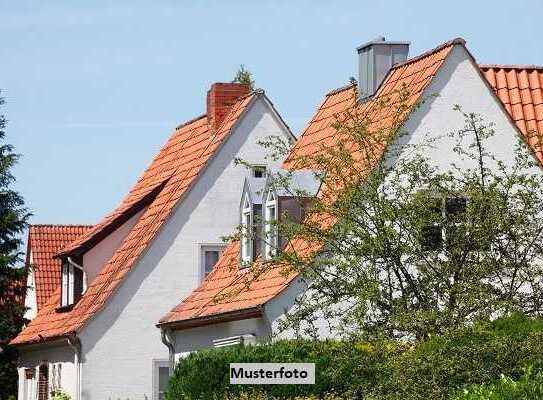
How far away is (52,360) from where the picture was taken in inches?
1778

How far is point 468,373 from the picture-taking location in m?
19.3

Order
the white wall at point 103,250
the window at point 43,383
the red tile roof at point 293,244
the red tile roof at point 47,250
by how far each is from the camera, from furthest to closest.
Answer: the red tile roof at point 47,250
the window at point 43,383
the white wall at point 103,250
the red tile roof at point 293,244

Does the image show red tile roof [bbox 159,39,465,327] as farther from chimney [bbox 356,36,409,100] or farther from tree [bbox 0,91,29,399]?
tree [bbox 0,91,29,399]

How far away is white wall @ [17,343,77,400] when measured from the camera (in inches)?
1639

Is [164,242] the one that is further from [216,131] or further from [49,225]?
[49,225]

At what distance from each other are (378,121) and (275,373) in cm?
1066

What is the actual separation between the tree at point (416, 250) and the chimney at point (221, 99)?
60.5 feet

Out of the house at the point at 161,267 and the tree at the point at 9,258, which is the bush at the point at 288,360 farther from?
the tree at the point at 9,258

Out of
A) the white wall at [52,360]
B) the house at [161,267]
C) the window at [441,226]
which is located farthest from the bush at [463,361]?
the white wall at [52,360]

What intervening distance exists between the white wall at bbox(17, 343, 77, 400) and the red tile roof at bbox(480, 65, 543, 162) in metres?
12.9

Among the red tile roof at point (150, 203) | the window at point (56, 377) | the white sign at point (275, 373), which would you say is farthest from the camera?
the window at point (56, 377)

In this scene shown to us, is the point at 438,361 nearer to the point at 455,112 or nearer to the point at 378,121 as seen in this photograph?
the point at 378,121

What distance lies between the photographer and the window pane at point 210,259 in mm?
39562

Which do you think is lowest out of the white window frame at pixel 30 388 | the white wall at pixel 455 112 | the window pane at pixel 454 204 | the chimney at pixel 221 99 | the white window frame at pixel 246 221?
the window pane at pixel 454 204
